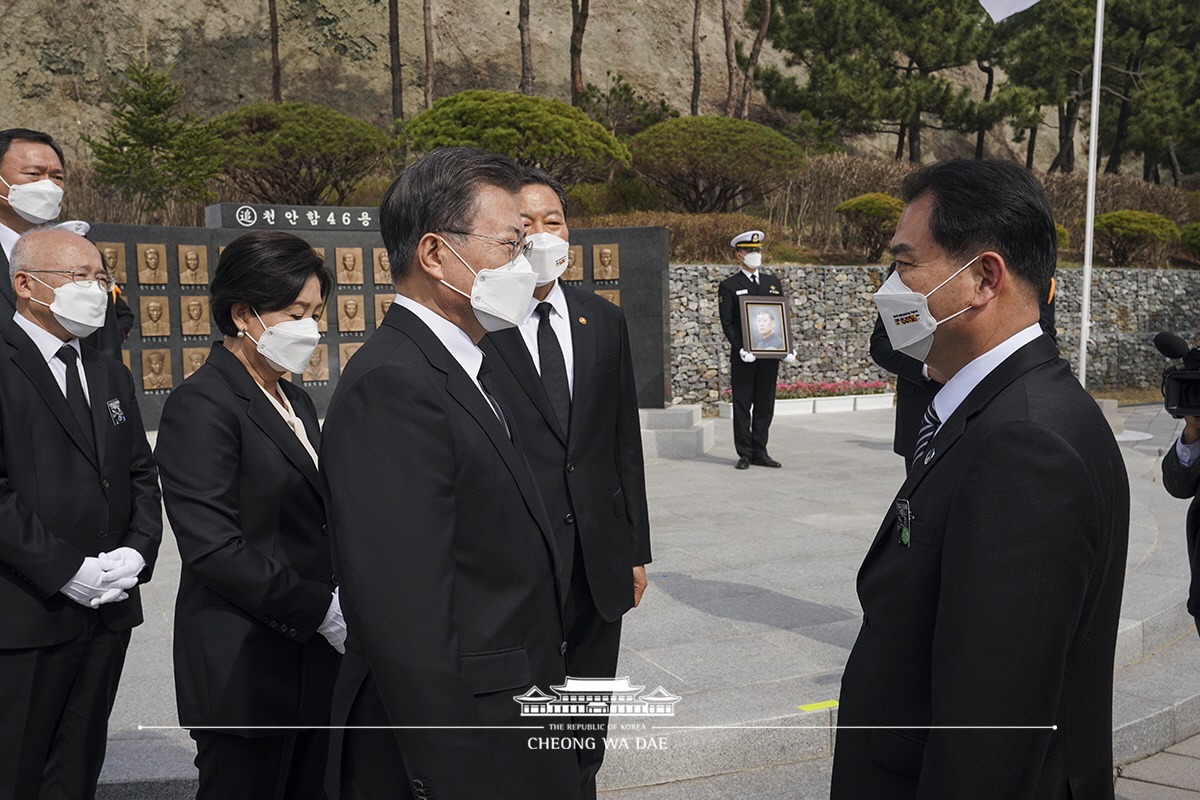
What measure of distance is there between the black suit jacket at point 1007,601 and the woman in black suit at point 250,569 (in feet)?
5.01

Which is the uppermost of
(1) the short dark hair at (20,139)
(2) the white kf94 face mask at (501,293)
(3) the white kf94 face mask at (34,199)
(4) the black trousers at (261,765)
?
(1) the short dark hair at (20,139)

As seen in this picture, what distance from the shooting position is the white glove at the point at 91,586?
254cm

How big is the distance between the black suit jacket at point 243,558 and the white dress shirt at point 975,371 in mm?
1648

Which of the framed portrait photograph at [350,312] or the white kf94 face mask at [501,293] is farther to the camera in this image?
the framed portrait photograph at [350,312]

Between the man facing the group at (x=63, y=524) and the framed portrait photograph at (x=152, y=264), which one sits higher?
the framed portrait photograph at (x=152, y=264)

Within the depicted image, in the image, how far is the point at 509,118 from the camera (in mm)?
15750

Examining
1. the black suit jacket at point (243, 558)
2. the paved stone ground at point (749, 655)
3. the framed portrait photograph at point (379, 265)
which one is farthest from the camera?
the framed portrait photograph at point (379, 265)

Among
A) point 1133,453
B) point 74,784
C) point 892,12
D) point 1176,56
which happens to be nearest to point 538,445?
point 74,784

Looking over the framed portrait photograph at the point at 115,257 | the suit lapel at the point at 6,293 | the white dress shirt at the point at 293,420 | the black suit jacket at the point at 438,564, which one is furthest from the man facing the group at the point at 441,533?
the framed portrait photograph at the point at 115,257

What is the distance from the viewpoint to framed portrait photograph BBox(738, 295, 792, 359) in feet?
31.0

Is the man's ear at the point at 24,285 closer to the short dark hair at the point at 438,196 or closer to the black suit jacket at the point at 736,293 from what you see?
the short dark hair at the point at 438,196

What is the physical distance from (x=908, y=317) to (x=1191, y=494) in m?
1.58

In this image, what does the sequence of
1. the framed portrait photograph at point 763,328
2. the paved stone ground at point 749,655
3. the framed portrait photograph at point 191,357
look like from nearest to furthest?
the paved stone ground at point 749,655
the framed portrait photograph at point 763,328
the framed portrait photograph at point 191,357

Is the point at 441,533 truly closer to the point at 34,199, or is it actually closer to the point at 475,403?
the point at 475,403
